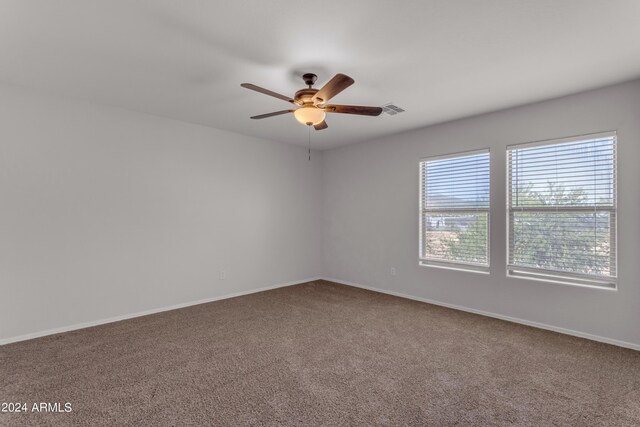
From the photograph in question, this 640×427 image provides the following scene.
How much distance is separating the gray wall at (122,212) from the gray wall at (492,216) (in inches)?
46.6

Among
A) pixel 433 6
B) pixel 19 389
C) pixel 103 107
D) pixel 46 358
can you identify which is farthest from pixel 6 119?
pixel 433 6

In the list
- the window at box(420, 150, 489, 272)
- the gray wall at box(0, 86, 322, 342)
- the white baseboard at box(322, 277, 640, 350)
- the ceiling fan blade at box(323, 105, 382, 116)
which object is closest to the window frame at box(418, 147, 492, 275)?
the window at box(420, 150, 489, 272)

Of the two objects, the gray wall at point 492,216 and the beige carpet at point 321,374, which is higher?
the gray wall at point 492,216

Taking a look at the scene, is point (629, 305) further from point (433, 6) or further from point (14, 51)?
point (14, 51)

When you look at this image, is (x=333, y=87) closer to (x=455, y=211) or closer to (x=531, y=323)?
(x=455, y=211)

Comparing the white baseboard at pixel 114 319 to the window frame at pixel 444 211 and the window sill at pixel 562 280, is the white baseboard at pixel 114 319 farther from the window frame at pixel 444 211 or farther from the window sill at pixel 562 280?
the window sill at pixel 562 280

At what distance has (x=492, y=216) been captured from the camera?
3.93m

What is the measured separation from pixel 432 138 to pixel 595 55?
2.08 meters

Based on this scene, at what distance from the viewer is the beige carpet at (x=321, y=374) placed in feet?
6.48

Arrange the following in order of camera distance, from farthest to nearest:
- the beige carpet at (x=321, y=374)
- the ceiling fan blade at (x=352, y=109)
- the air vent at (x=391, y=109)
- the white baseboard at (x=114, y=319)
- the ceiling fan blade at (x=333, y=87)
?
the air vent at (x=391, y=109), the white baseboard at (x=114, y=319), the ceiling fan blade at (x=352, y=109), the ceiling fan blade at (x=333, y=87), the beige carpet at (x=321, y=374)

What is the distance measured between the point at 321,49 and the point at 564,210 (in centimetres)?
306

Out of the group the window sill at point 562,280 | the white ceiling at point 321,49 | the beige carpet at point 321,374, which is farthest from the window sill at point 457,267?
the white ceiling at point 321,49

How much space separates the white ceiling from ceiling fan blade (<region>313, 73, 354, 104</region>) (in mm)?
321

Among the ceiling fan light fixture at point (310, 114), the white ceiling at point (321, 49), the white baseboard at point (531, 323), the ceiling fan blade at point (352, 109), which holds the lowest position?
the white baseboard at point (531, 323)
